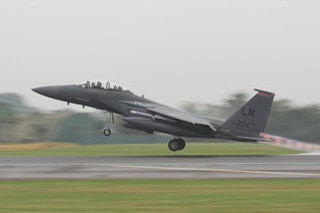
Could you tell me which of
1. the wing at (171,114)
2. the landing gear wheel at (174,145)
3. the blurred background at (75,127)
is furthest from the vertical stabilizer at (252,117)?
the blurred background at (75,127)

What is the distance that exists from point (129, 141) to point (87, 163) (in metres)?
30.5

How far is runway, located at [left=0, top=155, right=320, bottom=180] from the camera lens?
61.5ft

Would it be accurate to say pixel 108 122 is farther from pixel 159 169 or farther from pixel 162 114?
pixel 159 169

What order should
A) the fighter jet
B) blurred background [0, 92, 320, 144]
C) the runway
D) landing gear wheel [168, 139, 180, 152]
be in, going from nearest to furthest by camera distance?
the runway, the fighter jet, landing gear wheel [168, 139, 180, 152], blurred background [0, 92, 320, 144]

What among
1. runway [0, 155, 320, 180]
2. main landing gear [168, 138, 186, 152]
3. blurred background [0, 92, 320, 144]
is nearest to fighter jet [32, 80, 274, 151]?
main landing gear [168, 138, 186, 152]

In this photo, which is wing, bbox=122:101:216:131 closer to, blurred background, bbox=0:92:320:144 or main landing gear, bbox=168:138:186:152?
main landing gear, bbox=168:138:186:152

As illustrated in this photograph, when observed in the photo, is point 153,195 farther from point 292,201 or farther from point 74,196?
point 292,201

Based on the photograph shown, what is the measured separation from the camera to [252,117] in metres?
29.9

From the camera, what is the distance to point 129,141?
5481 cm

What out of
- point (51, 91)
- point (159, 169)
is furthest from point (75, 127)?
point (159, 169)

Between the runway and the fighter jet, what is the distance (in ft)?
14.6

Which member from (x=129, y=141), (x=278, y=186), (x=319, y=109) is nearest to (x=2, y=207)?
(x=278, y=186)

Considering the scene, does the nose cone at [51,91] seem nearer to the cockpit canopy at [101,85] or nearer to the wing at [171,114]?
the cockpit canopy at [101,85]

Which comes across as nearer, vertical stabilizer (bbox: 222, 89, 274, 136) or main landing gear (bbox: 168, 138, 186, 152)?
vertical stabilizer (bbox: 222, 89, 274, 136)
